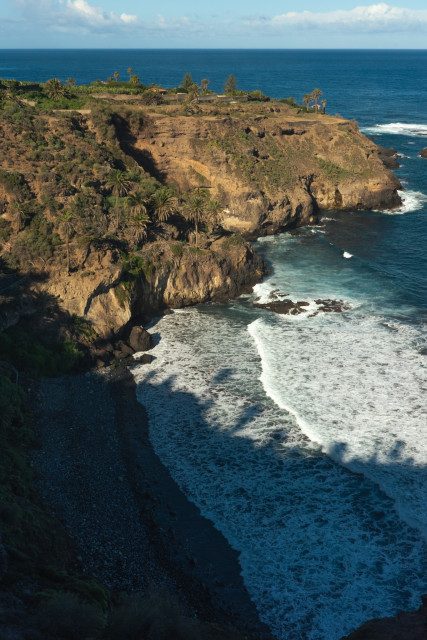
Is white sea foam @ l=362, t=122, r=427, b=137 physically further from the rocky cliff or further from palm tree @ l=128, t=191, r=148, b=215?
palm tree @ l=128, t=191, r=148, b=215

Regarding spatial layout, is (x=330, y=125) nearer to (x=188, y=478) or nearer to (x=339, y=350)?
(x=339, y=350)

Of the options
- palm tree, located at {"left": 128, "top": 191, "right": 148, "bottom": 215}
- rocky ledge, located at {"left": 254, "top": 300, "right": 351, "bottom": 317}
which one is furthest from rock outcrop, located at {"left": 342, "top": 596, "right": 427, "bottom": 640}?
palm tree, located at {"left": 128, "top": 191, "right": 148, "bottom": 215}

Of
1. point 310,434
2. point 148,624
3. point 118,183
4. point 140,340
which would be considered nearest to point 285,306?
point 140,340

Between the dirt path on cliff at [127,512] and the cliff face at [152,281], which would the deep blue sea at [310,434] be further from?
the cliff face at [152,281]

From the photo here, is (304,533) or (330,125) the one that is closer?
(304,533)

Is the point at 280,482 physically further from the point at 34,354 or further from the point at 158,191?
the point at 158,191

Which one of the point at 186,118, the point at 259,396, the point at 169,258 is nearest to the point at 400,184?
the point at 186,118
